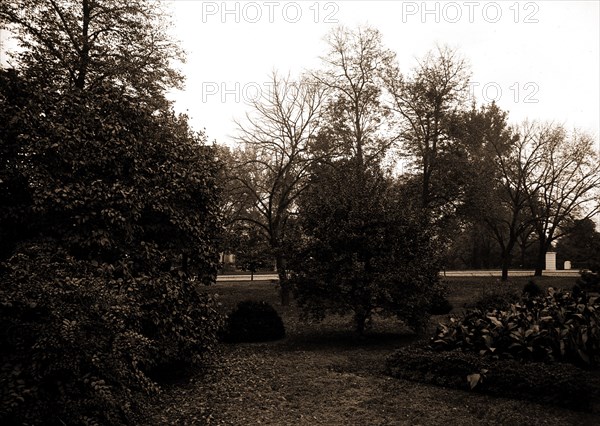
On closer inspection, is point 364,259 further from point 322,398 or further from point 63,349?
point 63,349

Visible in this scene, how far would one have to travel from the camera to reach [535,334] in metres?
8.11

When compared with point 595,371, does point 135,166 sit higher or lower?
higher

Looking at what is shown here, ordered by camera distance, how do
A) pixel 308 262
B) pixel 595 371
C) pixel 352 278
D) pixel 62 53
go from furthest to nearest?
pixel 62 53
pixel 308 262
pixel 352 278
pixel 595 371

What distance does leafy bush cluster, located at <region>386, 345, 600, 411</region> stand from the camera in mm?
6391

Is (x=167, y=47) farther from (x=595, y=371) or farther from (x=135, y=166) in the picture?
(x=595, y=371)

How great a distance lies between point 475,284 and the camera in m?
26.0

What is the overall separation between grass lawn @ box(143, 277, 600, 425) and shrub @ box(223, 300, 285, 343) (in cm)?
81

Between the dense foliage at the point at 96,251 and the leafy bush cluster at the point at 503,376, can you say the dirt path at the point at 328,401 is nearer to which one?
the leafy bush cluster at the point at 503,376

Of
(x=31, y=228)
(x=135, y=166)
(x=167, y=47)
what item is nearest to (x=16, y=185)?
(x=31, y=228)

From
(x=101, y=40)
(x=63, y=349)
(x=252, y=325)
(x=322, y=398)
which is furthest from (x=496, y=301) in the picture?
(x=101, y=40)

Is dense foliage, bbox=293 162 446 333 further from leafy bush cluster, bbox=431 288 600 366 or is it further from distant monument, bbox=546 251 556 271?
distant monument, bbox=546 251 556 271

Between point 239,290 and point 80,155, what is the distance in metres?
18.5

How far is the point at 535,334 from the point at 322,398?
3.94 meters

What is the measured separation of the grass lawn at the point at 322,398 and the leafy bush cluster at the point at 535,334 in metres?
1.32
